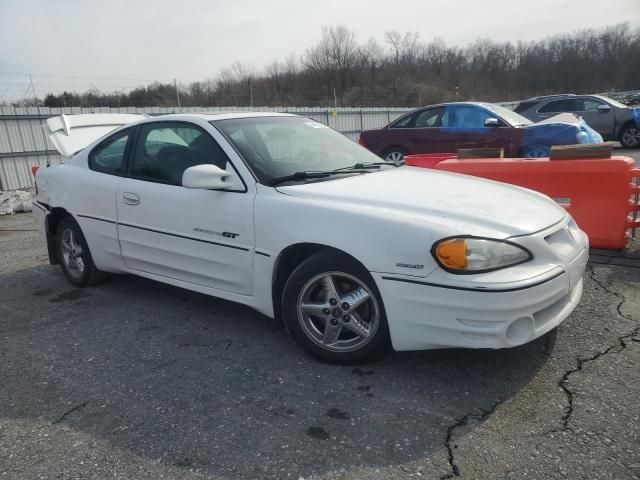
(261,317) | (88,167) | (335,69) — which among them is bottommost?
(261,317)

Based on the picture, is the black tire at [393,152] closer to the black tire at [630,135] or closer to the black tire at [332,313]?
the black tire at [332,313]

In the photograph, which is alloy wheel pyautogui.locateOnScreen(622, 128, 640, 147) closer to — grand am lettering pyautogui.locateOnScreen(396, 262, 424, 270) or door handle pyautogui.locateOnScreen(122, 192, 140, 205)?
grand am lettering pyautogui.locateOnScreen(396, 262, 424, 270)

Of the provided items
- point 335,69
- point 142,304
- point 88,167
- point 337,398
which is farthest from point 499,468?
point 335,69

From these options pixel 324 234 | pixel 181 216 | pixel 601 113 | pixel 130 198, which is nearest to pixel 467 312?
pixel 324 234

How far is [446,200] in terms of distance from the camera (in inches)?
117

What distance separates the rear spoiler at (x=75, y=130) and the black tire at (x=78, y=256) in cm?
104

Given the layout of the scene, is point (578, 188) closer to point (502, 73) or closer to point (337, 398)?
point (337, 398)

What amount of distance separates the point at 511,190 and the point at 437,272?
1288mm

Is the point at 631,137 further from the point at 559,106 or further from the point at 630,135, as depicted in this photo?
the point at 559,106

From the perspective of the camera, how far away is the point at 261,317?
12.7ft

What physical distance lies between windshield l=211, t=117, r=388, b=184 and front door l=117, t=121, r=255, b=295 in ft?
0.54

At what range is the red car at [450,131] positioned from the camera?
27.9ft

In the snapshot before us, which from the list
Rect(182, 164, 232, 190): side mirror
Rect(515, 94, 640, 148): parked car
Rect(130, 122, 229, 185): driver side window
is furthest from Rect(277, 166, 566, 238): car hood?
Rect(515, 94, 640, 148): parked car

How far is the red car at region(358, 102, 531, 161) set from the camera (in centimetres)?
851
